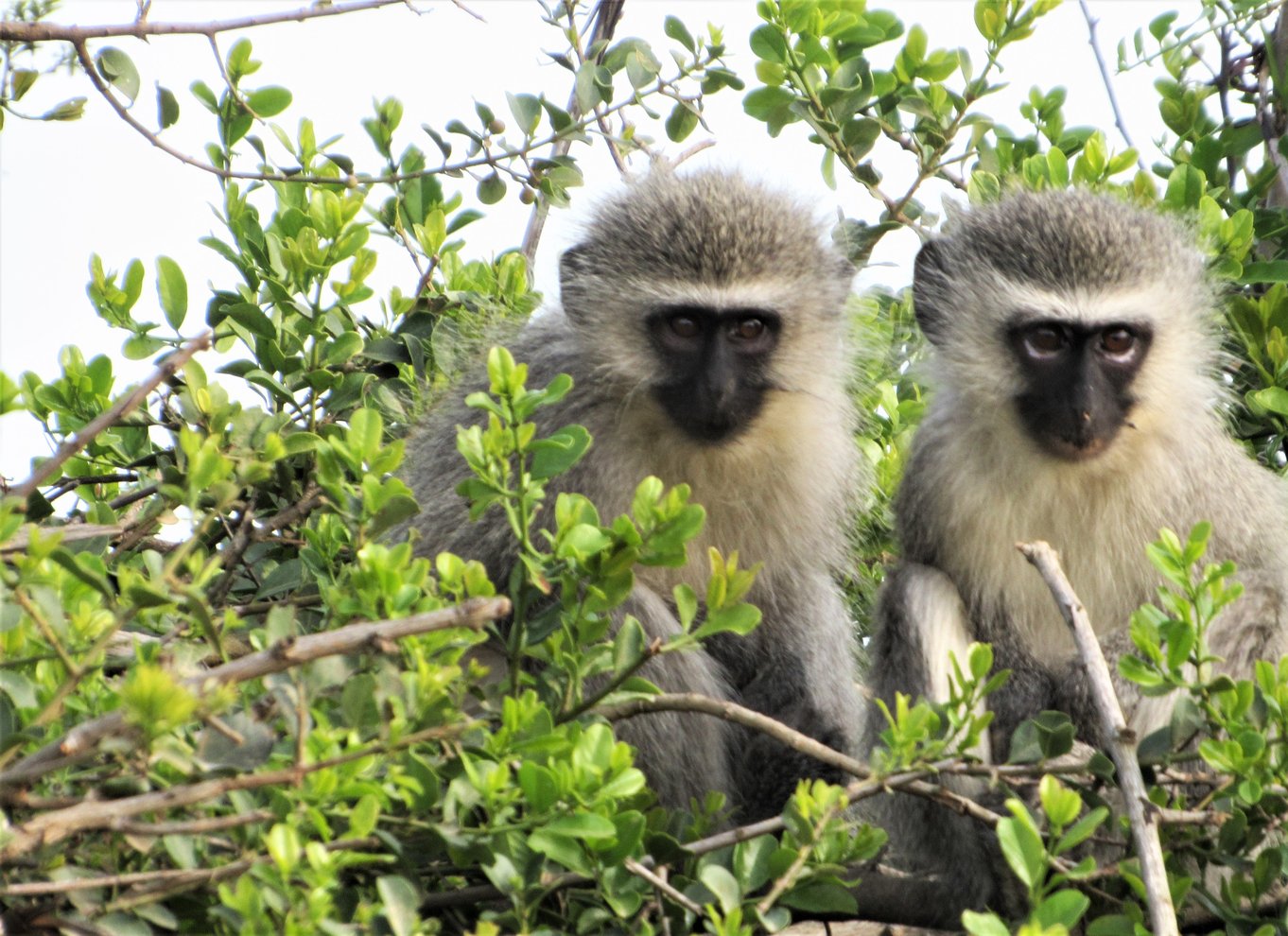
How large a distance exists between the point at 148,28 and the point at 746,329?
204cm

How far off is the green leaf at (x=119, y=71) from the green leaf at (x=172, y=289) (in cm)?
47

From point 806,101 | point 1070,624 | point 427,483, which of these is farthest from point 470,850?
point 806,101

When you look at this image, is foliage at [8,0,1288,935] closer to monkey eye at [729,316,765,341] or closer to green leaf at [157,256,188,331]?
green leaf at [157,256,188,331]

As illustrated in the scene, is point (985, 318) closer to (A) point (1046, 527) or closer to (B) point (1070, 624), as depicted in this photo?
(A) point (1046, 527)

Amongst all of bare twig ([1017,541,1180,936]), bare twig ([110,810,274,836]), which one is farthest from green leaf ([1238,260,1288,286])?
bare twig ([110,810,274,836])

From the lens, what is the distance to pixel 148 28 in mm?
3969

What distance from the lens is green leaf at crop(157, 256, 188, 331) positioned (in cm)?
461

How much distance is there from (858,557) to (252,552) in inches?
87.2

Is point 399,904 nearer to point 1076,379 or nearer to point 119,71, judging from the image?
point 1076,379

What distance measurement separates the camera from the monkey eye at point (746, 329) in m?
5.14

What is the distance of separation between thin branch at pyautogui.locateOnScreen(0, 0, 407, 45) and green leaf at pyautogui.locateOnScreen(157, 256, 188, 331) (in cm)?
75

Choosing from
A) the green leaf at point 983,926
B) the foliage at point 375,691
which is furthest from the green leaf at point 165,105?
the green leaf at point 983,926

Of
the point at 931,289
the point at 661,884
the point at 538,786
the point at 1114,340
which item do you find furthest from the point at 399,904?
the point at 931,289

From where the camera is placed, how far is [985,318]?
5.04 m
